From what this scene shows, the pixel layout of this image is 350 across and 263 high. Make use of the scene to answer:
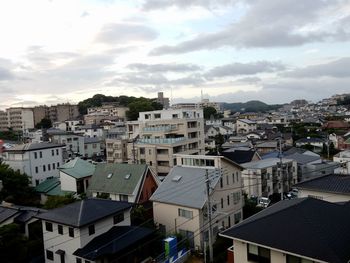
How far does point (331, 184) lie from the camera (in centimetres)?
2094

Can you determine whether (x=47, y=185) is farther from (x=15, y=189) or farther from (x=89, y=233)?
(x=89, y=233)

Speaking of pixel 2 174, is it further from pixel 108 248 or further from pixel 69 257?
pixel 108 248

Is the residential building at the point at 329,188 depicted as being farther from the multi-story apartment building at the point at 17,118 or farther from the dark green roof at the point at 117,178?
the multi-story apartment building at the point at 17,118

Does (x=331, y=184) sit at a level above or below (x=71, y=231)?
above

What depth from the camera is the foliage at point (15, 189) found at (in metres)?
30.1

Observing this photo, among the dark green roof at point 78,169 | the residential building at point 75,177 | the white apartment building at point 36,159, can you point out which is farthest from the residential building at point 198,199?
the white apartment building at point 36,159

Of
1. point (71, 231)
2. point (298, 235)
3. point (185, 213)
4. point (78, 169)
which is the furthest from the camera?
point (78, 169)

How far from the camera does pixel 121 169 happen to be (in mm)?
28766

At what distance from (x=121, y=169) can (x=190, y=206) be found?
396 inches

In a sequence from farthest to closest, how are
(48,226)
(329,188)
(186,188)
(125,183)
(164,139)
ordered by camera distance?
(164,139) → (125,183) → (186,188) → (329,188) → (48,226)

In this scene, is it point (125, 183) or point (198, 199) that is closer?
point (198, 199)

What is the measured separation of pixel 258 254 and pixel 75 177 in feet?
74.8

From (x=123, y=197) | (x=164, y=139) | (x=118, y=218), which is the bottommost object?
(x=123, y=197)

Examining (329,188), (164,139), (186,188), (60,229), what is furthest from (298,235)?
(164,139)
